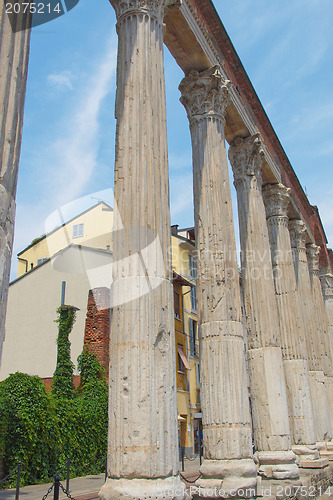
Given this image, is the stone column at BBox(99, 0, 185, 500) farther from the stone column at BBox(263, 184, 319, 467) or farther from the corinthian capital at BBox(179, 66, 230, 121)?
the stone column at BBox(263, 184, 319, 467)

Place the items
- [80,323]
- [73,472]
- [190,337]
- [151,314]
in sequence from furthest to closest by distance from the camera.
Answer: [190,337]
[80,323]
[73,472]
[151,314]

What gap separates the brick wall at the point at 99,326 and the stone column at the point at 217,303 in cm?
1078

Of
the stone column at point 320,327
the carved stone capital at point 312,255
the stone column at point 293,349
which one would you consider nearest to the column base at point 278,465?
the stone column at point 293,349

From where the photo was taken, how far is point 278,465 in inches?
364

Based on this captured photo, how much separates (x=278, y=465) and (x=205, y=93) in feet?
24.5

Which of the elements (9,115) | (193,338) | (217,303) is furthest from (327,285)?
(9,115)

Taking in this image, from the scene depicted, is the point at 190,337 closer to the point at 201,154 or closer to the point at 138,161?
the point at 201,154

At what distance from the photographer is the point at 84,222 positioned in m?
28.5

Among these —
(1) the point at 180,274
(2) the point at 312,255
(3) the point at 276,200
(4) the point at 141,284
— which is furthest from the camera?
(1) the point at 180,274

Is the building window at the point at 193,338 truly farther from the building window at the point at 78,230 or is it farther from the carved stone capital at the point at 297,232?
the carved stone capital at the point at 297,232

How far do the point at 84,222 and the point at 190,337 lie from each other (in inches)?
365

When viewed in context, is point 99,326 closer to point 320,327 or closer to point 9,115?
point 320,327

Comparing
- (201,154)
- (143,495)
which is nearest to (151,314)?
(143,495)

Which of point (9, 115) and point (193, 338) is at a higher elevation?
point (193, 338)
